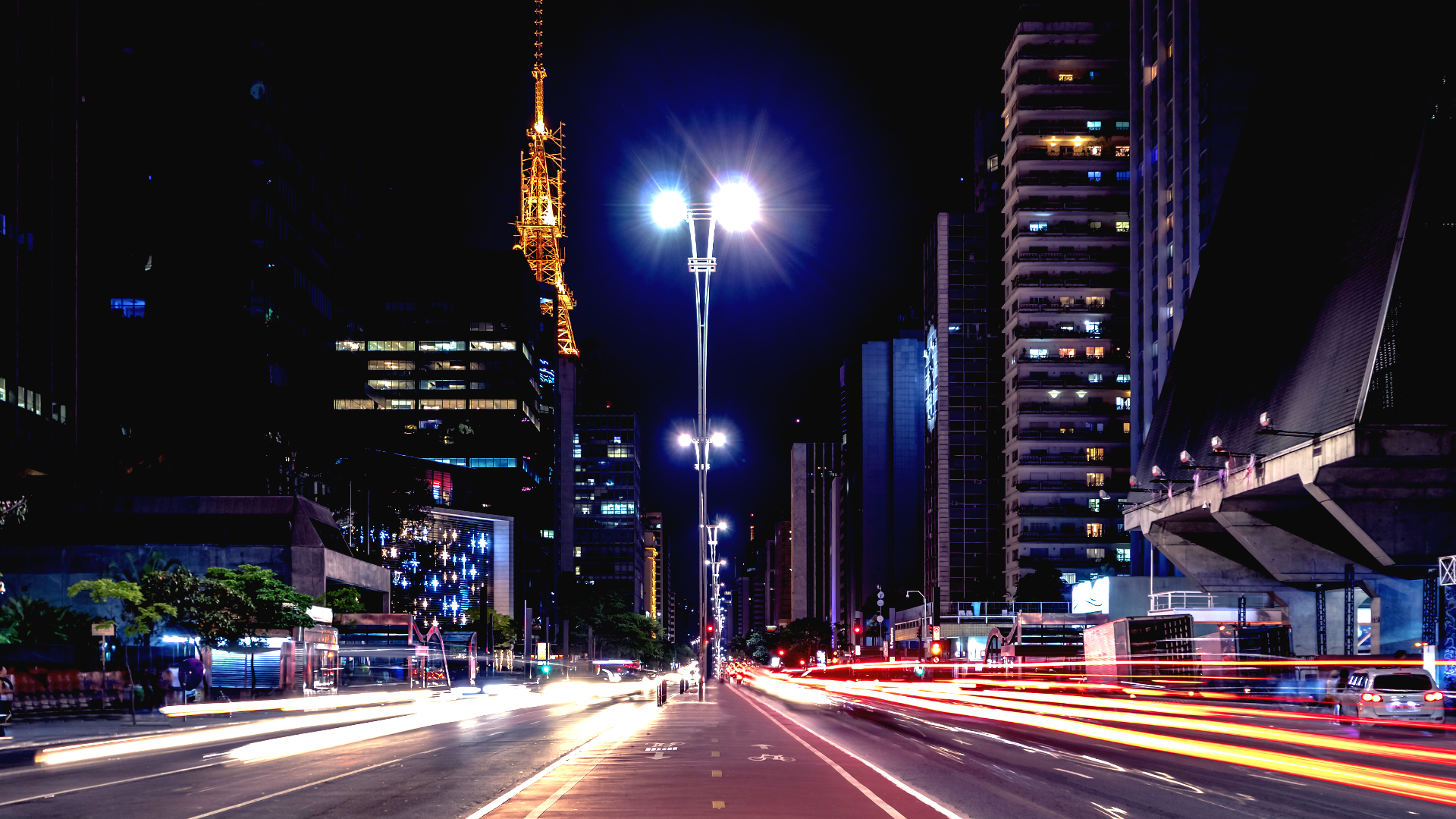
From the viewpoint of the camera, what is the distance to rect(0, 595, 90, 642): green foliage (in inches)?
2138

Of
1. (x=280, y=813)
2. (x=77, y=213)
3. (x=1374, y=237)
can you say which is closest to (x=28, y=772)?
(x=280, y=813)

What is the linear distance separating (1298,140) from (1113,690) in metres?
37.3

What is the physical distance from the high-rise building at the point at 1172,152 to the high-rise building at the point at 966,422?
34.0 m

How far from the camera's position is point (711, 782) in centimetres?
2025

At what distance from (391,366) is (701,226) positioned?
158064mm

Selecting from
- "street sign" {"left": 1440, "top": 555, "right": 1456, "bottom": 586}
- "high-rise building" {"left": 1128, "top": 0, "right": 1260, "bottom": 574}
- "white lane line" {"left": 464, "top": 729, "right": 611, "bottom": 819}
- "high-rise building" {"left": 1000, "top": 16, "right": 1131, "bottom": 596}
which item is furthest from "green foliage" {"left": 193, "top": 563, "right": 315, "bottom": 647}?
"high-rise building" {"left": 1000, "top": 16, "right": 1131, "bottom": 596}

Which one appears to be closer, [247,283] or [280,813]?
[280,813]

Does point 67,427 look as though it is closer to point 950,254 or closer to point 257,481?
point 257,481

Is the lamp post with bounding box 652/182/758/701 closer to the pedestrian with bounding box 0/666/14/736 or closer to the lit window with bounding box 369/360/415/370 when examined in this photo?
the pedestrian with bounding box 0/666/14/736

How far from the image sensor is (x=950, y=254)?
154000 mm

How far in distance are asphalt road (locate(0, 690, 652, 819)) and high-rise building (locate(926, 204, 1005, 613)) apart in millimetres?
125122

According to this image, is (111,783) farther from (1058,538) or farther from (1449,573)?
(1058,538)

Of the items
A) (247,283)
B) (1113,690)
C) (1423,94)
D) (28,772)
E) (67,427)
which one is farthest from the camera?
(247,283)

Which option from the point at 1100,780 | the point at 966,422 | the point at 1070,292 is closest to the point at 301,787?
the point at 1100,780
